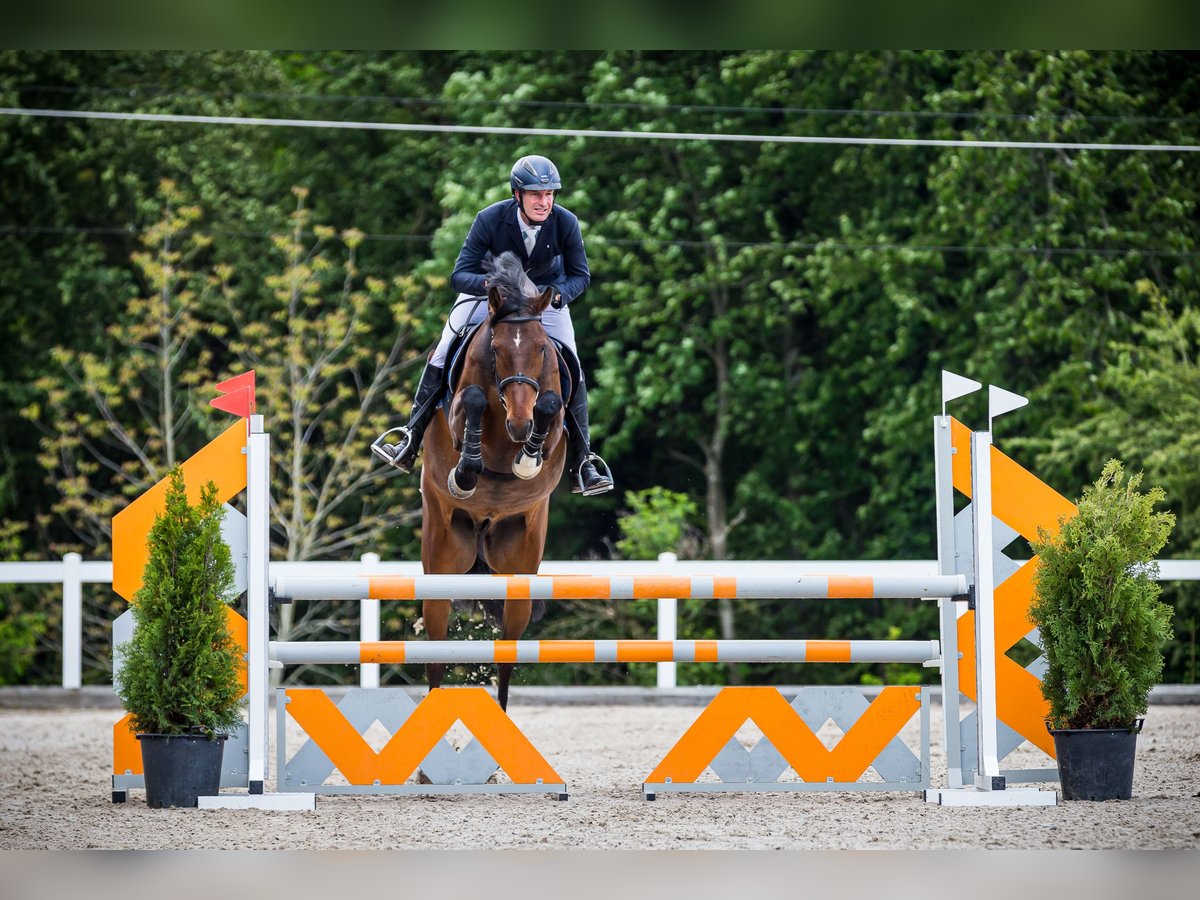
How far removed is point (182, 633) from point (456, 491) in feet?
3.73

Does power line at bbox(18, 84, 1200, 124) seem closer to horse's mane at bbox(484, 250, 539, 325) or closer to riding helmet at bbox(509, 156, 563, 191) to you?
riding helmet at bbox(509, 156, 563, 191)

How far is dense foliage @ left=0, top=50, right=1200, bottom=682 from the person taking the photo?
13344 millimetres

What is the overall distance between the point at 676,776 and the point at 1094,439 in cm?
842

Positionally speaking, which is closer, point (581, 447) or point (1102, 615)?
point (1102, 615)

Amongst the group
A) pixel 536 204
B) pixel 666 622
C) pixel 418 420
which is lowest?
pixel 666 622

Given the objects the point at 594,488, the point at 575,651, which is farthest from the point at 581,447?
the point at 575,651

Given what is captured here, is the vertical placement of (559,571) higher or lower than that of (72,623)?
higher

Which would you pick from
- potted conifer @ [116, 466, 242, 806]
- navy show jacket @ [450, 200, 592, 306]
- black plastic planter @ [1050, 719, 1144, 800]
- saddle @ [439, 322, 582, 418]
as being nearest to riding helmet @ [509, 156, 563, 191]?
navy show jacket @ [450, 200, 592, 306]

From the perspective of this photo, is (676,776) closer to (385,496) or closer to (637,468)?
(385,496)

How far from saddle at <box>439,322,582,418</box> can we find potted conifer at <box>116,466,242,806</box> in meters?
1.11

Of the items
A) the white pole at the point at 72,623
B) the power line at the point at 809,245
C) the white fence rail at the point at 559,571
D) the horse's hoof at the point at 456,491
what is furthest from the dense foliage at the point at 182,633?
the power line at the point at 809,245

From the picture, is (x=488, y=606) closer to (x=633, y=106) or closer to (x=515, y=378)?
(x=515, y=378)

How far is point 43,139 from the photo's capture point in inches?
623

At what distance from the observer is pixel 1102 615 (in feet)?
14.8
